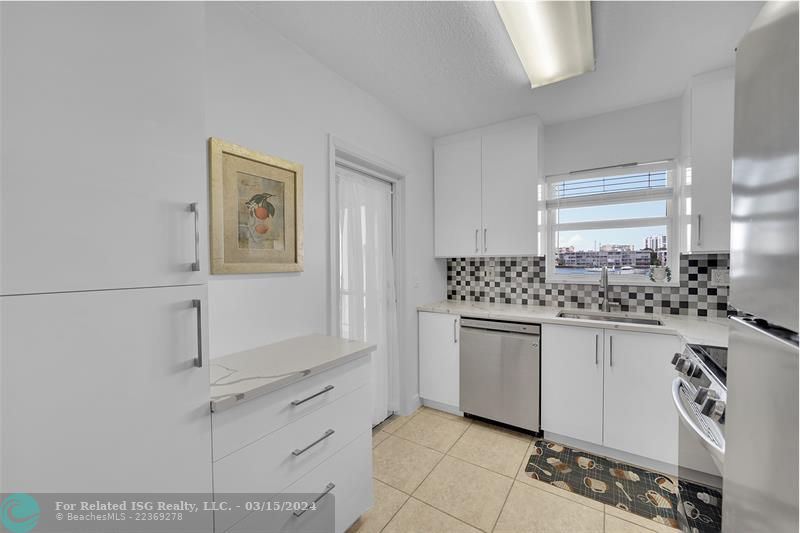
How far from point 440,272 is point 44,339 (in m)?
2.89

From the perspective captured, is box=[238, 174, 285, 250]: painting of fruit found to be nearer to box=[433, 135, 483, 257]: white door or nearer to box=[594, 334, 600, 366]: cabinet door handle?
box=[433, 135, 483, 257]: white door

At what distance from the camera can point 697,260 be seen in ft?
7.59

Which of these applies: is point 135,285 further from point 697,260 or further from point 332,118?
point 697,260

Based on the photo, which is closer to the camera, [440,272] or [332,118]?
[332,118]

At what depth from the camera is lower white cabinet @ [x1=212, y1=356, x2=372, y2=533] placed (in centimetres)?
104

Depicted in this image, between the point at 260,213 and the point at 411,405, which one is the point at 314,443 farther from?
the point at 411,405

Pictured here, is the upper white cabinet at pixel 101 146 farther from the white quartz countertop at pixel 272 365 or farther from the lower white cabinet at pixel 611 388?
the lower white cabinet at pixel 611 388

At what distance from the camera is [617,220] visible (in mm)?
2666

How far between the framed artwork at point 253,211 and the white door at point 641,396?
7.09ft

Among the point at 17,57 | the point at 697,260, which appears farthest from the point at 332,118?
the point at 697,260

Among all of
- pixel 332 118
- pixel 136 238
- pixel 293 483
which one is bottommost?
pixel 293 483

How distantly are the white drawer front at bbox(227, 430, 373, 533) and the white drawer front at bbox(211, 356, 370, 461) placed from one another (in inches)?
10.2

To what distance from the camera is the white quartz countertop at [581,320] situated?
1.74 m

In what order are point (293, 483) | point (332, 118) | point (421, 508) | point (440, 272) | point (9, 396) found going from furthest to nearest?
point (440, 272), point (332, 118), point (421, 508), point (293, 483), point (9, 396)
